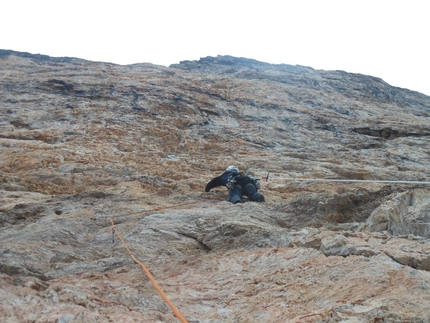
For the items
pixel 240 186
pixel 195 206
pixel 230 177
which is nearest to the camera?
pixel 195 206

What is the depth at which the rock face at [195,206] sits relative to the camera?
260 centimetres

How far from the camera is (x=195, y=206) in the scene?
5809 mm

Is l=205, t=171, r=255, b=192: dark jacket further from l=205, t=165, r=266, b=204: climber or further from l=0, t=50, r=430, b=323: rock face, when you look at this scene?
l=0, t=50, r=430, b=323: rock face

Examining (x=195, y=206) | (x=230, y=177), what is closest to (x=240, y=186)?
(x=230, y=177)

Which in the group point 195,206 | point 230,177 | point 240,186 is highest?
point 230,177

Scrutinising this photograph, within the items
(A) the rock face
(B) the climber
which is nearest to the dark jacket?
(B) the climber

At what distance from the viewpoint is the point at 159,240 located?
429 cm

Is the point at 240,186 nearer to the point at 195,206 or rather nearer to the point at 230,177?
the point at 230,177

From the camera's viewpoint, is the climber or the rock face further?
the climber

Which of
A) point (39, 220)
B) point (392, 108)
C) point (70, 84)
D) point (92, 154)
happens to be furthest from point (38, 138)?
point (392, 108)

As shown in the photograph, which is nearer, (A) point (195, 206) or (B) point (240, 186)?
(A) point (195, 206)

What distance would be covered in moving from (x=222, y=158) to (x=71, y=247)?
6507 millimetres

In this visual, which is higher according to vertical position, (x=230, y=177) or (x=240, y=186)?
(x=230, y=177)

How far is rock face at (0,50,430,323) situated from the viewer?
260 centimetres
